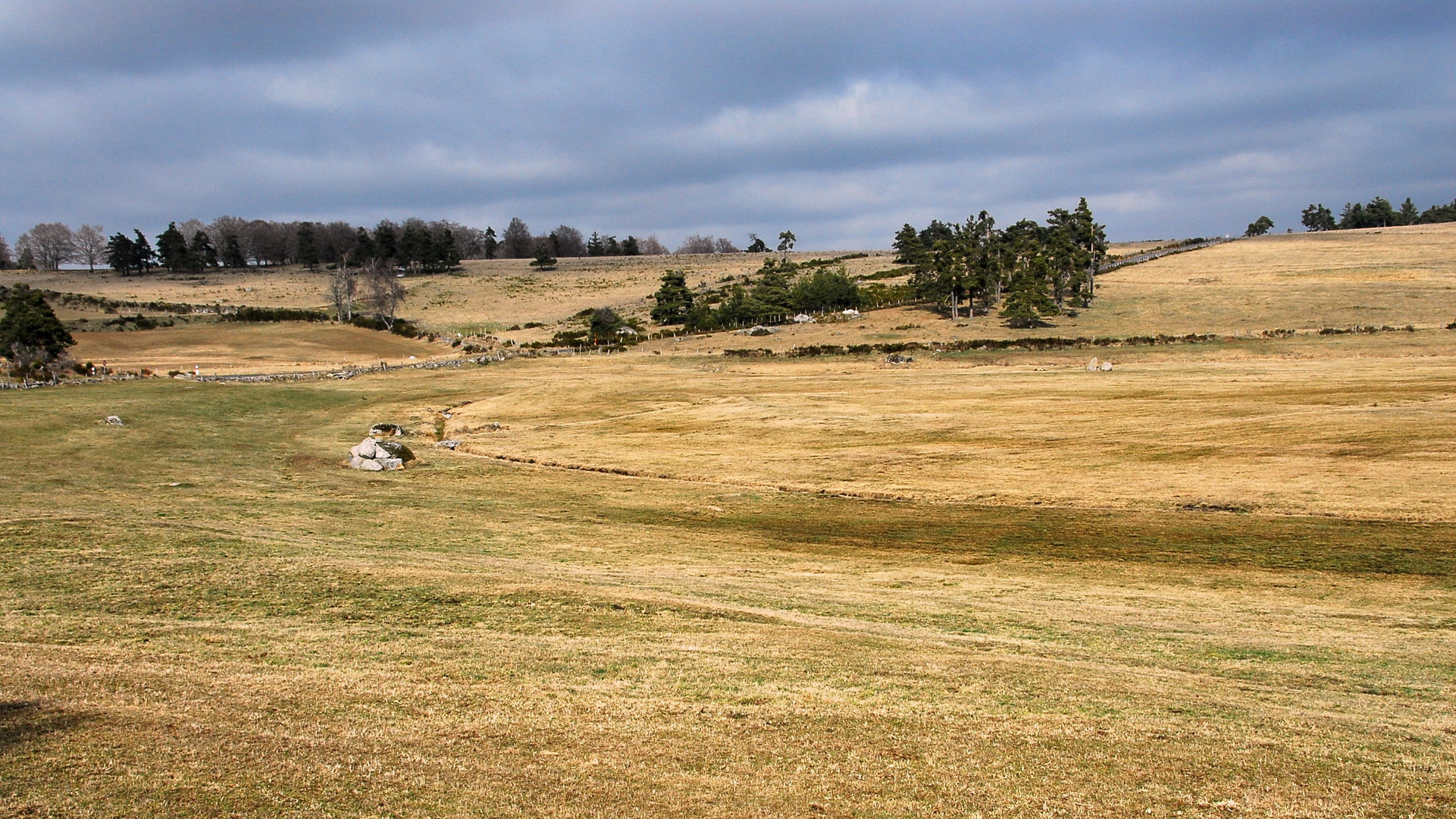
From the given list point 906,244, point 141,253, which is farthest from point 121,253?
point 906,244

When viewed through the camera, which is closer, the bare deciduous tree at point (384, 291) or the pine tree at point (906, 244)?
the bare deciduous tree at point (384, 291)

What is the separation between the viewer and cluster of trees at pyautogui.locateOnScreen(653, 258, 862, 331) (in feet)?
382

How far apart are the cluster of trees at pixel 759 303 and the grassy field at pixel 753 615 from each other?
7017 centimetres

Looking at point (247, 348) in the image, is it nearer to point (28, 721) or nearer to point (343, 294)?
point (343, 294)

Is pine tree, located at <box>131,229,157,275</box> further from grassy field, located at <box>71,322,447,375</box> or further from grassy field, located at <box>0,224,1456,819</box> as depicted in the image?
grassy field, located at <box>0,224,1456,819</box>

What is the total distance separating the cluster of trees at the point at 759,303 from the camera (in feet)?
382

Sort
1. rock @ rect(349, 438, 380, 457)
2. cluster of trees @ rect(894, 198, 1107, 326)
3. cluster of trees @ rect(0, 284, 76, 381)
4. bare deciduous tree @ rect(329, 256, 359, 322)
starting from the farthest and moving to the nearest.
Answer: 1. bare deciduous tree @ rect(329, 256, 359, 322)
2. cluster of trees @ rect(894, 198, 1107, 326)
3. cluster of trees @ rect(0, 284, 76, 381)
4. rock @ rect(349, 438, 380, 457)

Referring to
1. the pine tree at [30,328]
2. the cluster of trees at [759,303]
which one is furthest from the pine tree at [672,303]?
the pine tree at [30,328]

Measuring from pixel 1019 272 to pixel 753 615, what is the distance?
105986 millimetres

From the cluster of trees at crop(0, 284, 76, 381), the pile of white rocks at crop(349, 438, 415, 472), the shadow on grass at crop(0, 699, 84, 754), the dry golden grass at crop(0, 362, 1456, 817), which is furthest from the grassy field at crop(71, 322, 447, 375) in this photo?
the shadow on grass at crop(0, 699, 84, 754)

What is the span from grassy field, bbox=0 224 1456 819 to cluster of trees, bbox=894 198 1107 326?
183ft

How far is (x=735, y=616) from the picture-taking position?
16.4 m

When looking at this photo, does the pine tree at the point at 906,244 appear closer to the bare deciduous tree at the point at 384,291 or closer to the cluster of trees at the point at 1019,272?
the cluster of trees at the point at 1019,272

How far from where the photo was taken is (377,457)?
36.0 meters
